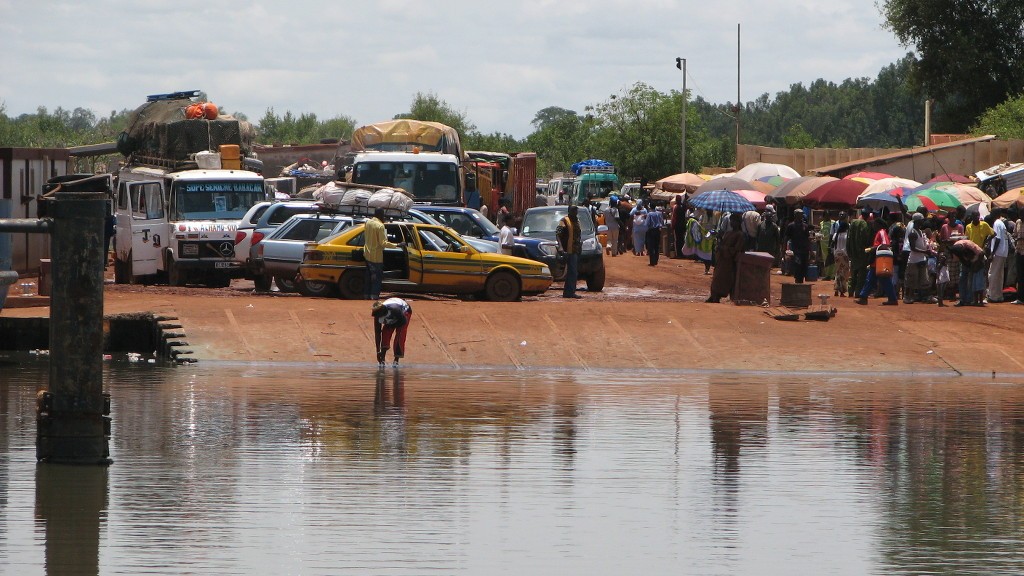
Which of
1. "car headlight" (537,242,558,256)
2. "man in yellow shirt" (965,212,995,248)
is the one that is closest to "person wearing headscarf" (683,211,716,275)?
"car headlight" (537,242,558,256)

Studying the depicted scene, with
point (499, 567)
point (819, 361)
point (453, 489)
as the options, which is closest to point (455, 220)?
point (819, 361)

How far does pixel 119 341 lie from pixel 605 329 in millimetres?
6883

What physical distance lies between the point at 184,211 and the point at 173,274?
1284mm

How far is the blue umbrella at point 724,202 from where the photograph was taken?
31703 mm

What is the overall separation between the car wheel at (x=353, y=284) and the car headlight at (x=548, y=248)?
528 cm

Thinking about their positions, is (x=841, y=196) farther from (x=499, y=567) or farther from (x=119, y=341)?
(x=499, y=567)

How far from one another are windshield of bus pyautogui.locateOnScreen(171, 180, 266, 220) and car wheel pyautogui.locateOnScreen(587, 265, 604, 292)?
6707mm

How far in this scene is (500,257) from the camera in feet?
77.9

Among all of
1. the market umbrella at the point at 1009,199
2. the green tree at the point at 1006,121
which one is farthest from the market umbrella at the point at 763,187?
the green tree at the point at 1006,121

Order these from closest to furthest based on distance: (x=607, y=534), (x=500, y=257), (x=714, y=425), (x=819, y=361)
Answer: (x=607, y=534)
(x=714, y=425)
(x=819, y=361)
(x=500, y=257)

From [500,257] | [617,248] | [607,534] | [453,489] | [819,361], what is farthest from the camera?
[617,248]

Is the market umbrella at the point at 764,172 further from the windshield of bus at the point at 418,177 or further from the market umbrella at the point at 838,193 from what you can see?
the windshield of bus at the point at 418,177

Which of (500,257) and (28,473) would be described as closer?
(28,473)

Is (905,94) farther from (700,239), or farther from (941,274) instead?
(941,274)
